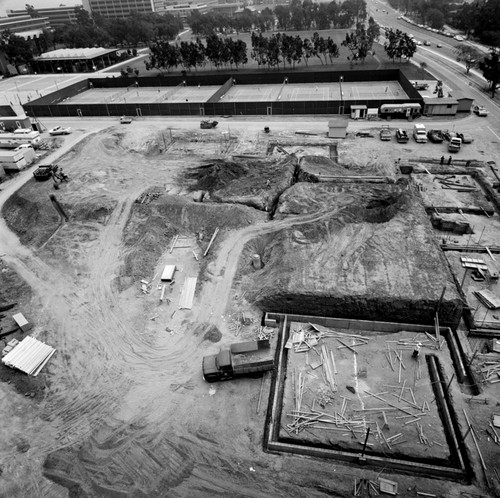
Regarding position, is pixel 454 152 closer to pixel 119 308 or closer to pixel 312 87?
pixel 312 87

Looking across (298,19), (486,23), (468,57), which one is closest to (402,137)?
(468,57)

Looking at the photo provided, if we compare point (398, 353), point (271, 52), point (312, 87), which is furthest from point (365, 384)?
point (271, 52)

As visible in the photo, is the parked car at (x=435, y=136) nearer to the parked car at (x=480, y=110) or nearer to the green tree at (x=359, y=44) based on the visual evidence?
the parked car at (x=480, y=110)

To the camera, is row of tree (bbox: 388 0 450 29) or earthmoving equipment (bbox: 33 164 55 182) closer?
earthmoving equipment (bbox: 33 164 55 182)

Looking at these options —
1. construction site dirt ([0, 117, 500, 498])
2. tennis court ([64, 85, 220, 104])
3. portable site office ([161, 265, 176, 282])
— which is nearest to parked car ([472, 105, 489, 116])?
construction site dirt ([0, 117, 500, 498])

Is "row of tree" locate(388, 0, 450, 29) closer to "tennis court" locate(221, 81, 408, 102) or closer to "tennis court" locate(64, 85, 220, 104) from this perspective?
"tennis court" locate(221, 81, 408, 102)
